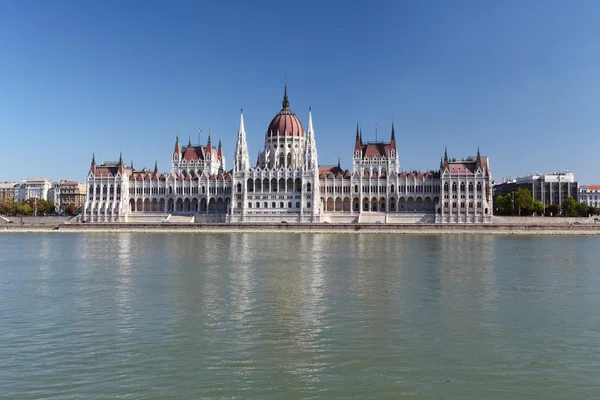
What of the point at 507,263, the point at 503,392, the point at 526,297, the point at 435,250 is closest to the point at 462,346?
the point at 503,392

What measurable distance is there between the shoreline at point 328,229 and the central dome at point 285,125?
3144cm

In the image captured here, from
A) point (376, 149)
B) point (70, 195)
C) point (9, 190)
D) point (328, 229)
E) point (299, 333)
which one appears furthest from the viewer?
point (9, 190)

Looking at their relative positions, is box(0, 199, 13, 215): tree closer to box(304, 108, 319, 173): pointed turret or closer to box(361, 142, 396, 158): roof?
box(304, 108, 319, 173): pointed turret

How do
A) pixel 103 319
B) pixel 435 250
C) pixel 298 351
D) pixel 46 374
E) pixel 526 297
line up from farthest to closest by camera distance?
pixel 435 250 → pixel 526 297 → pixel 103 319 → pixel 298 351 → pixel 46 374

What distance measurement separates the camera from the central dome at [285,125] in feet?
377

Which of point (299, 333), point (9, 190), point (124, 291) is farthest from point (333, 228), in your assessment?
point (9, 190)

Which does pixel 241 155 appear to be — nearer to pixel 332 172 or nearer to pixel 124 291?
pixel 332 172

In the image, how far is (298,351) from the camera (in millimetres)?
16500

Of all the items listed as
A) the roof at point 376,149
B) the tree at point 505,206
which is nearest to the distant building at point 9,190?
the roof at point 376,149

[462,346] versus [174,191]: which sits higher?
[174,191]

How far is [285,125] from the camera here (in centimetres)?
11575

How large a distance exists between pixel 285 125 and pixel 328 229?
3624cm

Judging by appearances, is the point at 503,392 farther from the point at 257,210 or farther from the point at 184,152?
the point at 184,152

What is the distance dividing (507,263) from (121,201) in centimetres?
8122
